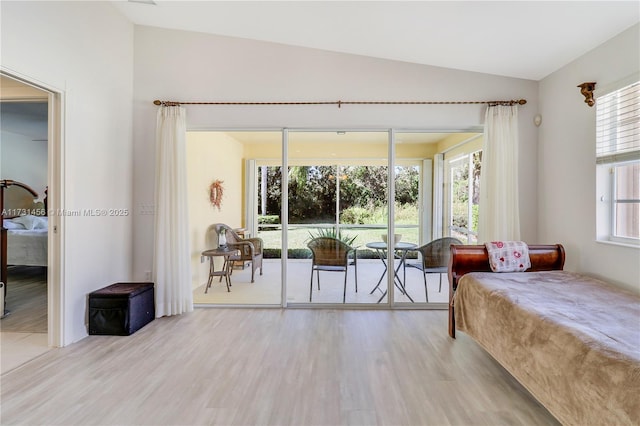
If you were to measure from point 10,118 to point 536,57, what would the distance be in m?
7.21

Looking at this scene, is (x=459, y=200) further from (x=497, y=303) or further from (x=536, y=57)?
(x=497, y=303)

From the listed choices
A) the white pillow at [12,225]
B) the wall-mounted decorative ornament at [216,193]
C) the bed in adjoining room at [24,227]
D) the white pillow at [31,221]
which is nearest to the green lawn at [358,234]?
the wall-mounted decorative ornament at [216,193]

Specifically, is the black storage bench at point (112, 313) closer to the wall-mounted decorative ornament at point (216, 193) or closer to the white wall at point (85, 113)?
the white wall at point (85, 113)

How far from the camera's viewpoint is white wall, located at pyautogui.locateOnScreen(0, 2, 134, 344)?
2398 mm

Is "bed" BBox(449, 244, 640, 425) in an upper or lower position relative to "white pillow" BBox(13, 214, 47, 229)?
lower

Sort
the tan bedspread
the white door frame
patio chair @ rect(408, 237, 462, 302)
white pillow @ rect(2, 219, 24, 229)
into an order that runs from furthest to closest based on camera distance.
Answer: white pillow @ rect(2, 219, 24, 229) < patio chair @ rect(408, 237, 462, 302) < the white door frame < the tan bedspread

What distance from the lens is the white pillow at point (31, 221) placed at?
488 centimetres

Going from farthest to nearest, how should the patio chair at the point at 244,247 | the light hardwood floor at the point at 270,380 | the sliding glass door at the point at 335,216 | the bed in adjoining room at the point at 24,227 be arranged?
the patio chair at the point at 244,247 → the bed in adjoining room at the point at 24,227 → the sliding glass door at the point at 335,216 → the light hardwood floor at the point at 270,380

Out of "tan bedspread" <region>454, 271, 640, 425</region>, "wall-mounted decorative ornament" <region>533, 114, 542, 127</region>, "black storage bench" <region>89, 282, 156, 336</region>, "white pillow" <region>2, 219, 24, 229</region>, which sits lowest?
"black storage bench" <region>89, 282, 156, 336</region>

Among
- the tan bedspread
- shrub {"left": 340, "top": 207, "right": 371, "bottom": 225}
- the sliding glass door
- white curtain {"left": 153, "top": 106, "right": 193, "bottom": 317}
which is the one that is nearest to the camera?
the tan bedspread

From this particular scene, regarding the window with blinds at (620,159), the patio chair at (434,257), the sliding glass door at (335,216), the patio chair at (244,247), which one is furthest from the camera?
the patio chair at (244,247)

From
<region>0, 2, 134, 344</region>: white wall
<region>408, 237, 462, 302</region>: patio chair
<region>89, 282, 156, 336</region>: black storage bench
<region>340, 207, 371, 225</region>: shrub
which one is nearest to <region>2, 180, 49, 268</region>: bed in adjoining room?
<region>0, 2, 134, 344</region>: white wall

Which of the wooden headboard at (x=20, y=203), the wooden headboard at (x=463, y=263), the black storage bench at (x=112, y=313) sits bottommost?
the black storage bench at (x=112, y=313)

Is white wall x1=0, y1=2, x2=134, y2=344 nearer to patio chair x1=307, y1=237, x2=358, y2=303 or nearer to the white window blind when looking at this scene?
patio chair x1=307, y1=237, x2=358, y2=303
